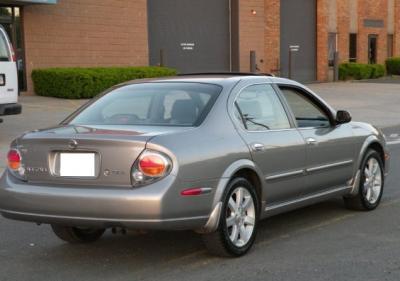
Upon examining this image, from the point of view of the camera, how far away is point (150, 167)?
4.89 m

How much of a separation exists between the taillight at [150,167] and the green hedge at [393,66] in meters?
36.8

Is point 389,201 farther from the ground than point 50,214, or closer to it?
closer to it

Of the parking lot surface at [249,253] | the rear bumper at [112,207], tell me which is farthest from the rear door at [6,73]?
the rear bumper at [112,207]

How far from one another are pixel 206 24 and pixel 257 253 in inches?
977

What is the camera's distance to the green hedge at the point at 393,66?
39.7 metres

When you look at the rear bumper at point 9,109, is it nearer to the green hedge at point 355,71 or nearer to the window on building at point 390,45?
the green hedge at point 355,71

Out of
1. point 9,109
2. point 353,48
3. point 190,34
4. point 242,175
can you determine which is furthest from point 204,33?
point 242,175

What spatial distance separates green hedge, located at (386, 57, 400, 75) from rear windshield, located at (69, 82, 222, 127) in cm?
3577

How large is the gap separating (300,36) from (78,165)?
102ft

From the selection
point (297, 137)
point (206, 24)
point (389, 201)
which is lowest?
point (389, 201)

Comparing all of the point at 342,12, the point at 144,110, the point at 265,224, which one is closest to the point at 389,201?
the point at 265,224

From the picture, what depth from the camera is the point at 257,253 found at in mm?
5590

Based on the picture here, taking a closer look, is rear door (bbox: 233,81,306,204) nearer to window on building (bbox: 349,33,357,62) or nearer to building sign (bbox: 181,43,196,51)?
building sign (bbox: 181,43,196,51)

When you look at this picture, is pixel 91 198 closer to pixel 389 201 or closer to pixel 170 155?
pixel 170 155
